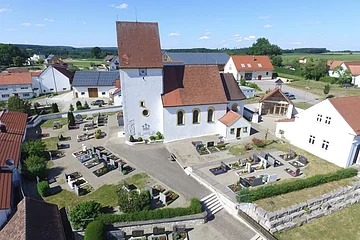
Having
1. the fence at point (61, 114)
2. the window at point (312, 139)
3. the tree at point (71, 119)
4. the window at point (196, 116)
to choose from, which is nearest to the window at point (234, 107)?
the window at point (196, 116)

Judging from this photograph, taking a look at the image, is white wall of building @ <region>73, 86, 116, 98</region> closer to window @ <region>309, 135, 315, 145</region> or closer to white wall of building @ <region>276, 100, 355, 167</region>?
white wall of building @ <region>276, 100, 355, 167</region>

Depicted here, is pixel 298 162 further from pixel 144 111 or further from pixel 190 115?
pixel 144 111

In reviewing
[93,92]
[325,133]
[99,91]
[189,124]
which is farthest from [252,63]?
[325,133]

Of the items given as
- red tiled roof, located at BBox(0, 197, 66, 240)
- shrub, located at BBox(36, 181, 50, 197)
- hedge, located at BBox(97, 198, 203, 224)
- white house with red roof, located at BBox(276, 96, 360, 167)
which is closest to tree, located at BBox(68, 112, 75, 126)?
shrub, located at BBox(36, 181, 50, 197)

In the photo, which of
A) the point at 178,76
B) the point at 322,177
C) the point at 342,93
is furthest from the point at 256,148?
the point at 342,93

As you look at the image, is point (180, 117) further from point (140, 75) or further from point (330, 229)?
point (330, 229)

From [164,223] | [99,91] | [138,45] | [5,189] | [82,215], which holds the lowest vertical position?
[164,223]
